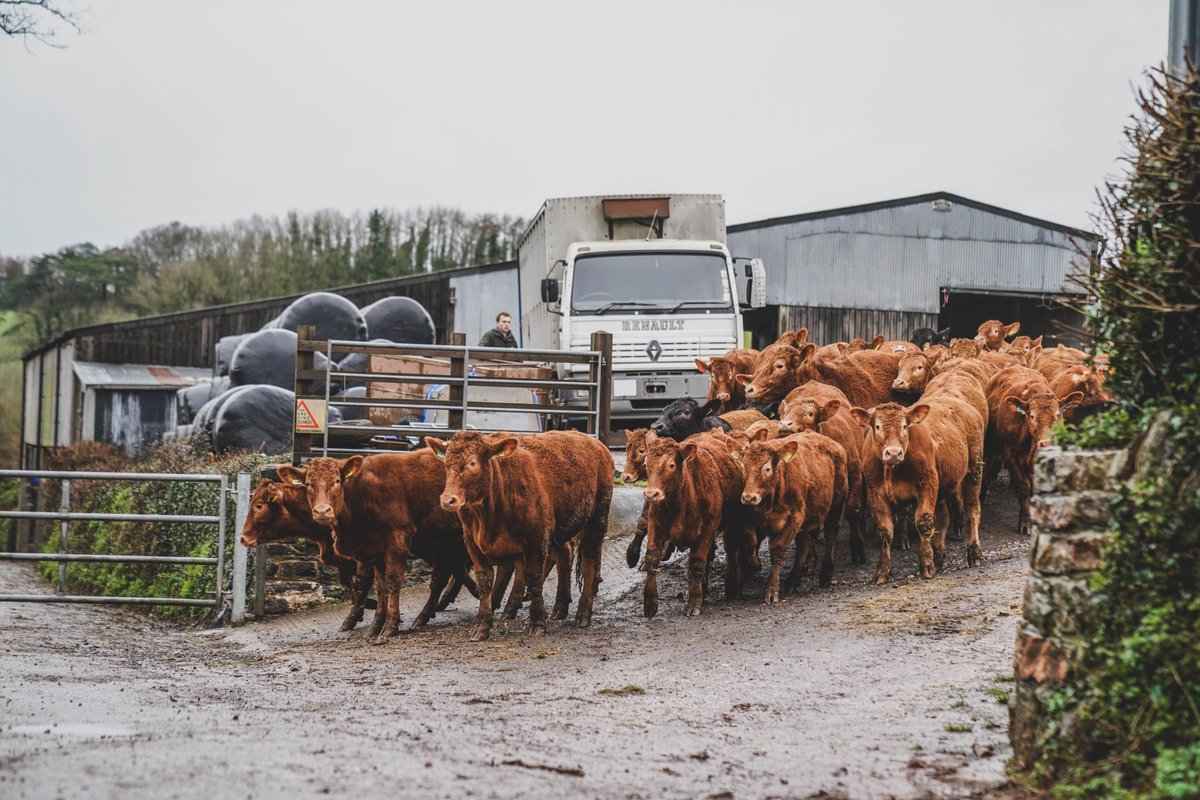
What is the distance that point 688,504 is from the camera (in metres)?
10.9

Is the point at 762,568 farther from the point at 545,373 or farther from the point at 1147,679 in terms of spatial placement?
the point at 1147,679

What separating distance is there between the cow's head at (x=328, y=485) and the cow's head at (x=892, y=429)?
14.8 feet

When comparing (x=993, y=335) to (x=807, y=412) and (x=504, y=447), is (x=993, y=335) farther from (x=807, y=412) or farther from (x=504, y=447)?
(x=504, y=447)

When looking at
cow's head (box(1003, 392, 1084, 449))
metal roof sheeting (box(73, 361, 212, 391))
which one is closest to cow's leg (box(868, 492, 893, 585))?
cow's head (box(1003, 392, 1084, 449))

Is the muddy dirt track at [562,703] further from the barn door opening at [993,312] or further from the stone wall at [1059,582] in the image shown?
the barn door opening at [993,312]

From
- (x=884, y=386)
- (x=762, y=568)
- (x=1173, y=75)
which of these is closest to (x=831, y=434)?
(x=762, y=568)

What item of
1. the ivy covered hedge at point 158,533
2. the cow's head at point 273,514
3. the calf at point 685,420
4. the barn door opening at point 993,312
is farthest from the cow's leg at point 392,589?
the barn door opening at point 993,312

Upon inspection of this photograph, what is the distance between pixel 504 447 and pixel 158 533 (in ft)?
26.4

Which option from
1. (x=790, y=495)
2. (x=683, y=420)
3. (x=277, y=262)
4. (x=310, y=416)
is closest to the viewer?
(x=790, y=495)

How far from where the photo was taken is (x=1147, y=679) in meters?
5.05

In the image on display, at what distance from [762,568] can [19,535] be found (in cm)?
2382

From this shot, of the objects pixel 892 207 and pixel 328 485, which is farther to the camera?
pixel 892 207

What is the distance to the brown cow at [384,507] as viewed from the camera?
1121 cm

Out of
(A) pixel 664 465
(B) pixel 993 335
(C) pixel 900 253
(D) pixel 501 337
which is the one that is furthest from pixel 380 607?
(C) pixel 900 253
